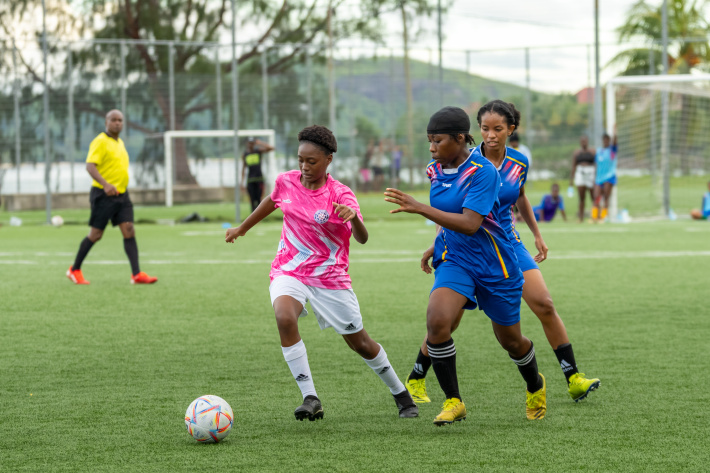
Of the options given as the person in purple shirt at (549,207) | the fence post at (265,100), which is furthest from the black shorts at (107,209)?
the fence post at (265,100)

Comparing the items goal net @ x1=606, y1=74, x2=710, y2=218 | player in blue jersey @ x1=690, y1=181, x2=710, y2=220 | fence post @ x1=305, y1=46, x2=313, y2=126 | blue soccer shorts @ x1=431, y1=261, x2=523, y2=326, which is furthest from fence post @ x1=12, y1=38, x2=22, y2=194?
blue soccer shorts @ x1=431, y1=261, x2=523, y2=326

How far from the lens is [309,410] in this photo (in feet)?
15.7

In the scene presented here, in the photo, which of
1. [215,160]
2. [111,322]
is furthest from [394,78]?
[111,322]

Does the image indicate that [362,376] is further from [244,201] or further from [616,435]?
[244,201]

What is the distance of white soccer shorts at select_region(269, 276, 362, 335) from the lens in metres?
5.05

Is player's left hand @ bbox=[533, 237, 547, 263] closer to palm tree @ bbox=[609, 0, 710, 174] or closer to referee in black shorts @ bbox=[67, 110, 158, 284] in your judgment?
referee in black shorts @ bbox=[67, 110, 158, 284]

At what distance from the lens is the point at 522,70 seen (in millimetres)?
28781

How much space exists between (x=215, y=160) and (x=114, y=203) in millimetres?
17064

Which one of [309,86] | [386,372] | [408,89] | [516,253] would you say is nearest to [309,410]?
[386,372]

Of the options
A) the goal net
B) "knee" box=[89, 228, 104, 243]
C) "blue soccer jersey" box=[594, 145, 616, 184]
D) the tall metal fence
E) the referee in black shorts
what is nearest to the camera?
the referee in black shorts

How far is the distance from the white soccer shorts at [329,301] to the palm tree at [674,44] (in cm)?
2076

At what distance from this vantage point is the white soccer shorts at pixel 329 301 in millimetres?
5051

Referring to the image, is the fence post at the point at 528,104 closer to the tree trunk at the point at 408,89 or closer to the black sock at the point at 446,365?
the tree trunk at the point at 408,89

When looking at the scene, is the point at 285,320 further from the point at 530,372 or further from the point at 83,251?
the point at 83,251
